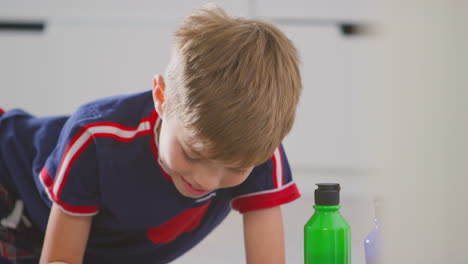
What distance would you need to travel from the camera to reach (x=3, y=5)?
2.00 m

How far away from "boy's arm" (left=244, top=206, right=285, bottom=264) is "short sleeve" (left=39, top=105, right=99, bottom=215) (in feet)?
0.89

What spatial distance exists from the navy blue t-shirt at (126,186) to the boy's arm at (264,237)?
0.02m

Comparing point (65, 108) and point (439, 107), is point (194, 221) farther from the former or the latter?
point (65, 108)

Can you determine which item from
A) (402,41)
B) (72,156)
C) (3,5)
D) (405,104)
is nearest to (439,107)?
(405,104)

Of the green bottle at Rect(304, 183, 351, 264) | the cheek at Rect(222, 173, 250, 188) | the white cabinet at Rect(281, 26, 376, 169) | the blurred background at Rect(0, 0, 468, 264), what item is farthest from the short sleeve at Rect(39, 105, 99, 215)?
the white cabinet at Rect(281, 26, 376, 169)

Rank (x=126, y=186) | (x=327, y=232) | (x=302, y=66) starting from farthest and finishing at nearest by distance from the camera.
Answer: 1. (x=302, y=66)
2. (x=126, y=186)
3. (x=327, y=232)

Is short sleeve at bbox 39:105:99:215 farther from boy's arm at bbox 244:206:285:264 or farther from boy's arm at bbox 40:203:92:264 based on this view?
boy's arm at bbox 244:206:285:264

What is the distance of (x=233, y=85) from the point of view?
31.1 inches

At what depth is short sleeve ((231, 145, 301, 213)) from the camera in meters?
1.05

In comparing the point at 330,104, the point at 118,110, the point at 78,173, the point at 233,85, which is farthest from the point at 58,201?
the point at 330,104

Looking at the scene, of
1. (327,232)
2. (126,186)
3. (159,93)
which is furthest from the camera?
(126,186)

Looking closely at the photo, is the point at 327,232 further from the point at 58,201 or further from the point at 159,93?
the point at 58,201

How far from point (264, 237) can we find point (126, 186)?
25cm

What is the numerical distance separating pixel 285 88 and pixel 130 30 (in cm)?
130
